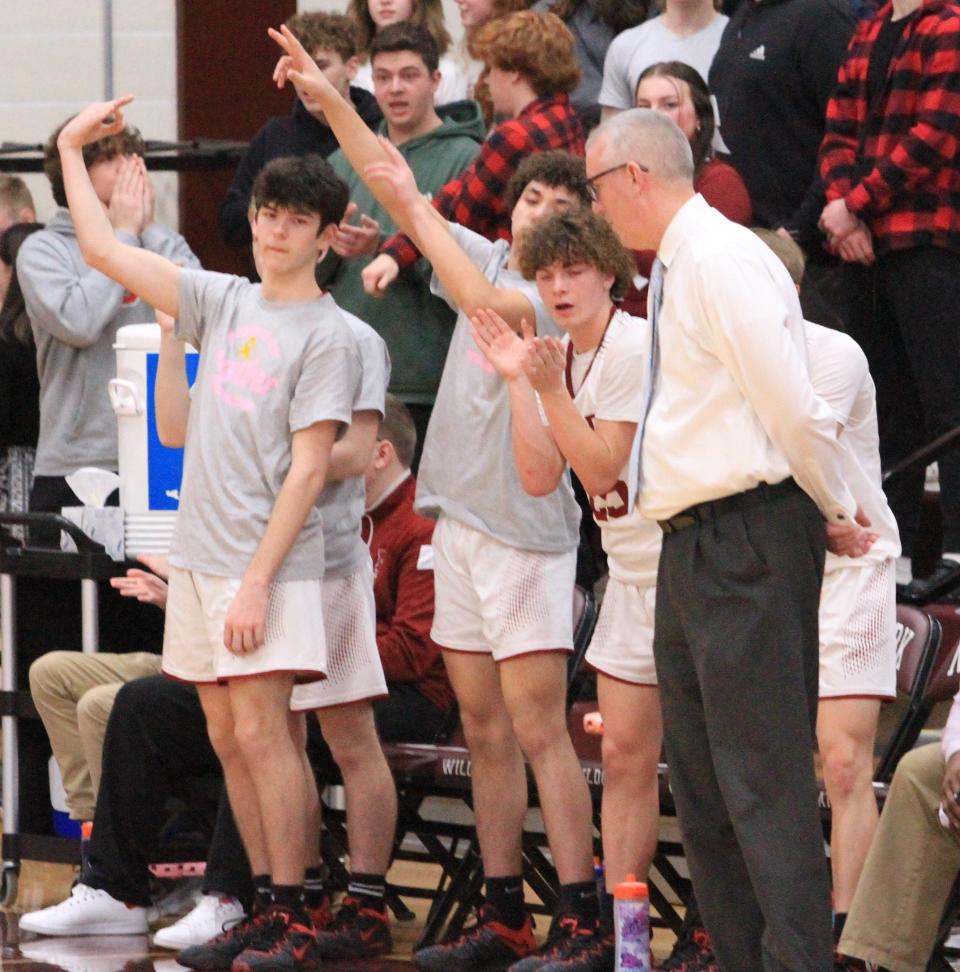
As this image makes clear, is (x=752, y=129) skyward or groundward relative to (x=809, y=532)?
skyward

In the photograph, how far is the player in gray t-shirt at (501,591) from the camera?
4.75 m

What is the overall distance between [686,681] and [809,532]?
1.20ft

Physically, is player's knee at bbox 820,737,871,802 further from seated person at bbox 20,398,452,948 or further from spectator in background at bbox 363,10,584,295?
spectator in background at bbox 363,10,584,295

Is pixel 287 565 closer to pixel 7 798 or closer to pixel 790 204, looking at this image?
pixel 7 798

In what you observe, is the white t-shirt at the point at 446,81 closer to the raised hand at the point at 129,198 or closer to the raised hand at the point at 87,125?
the raised hand at the point at 129,198

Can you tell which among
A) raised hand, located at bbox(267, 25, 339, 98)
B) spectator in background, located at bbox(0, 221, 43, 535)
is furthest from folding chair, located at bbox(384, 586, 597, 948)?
spectator in background, located at bbox(0, 221, 43, 535)

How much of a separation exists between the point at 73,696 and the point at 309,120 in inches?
90.2

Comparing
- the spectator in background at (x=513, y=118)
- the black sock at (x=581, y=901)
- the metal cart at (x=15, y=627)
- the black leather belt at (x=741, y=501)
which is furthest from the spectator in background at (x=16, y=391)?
the black leather belt at (x=741, y=501)

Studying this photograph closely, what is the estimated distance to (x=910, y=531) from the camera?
19.8 ft

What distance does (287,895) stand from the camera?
4.79 meters

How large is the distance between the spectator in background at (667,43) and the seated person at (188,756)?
1787 millimetres

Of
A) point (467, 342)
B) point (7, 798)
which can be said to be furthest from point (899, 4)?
point (7, 798)

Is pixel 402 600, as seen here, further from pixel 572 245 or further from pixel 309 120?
pixel 309 120

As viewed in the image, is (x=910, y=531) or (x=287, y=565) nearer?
(x=287, y=565)
